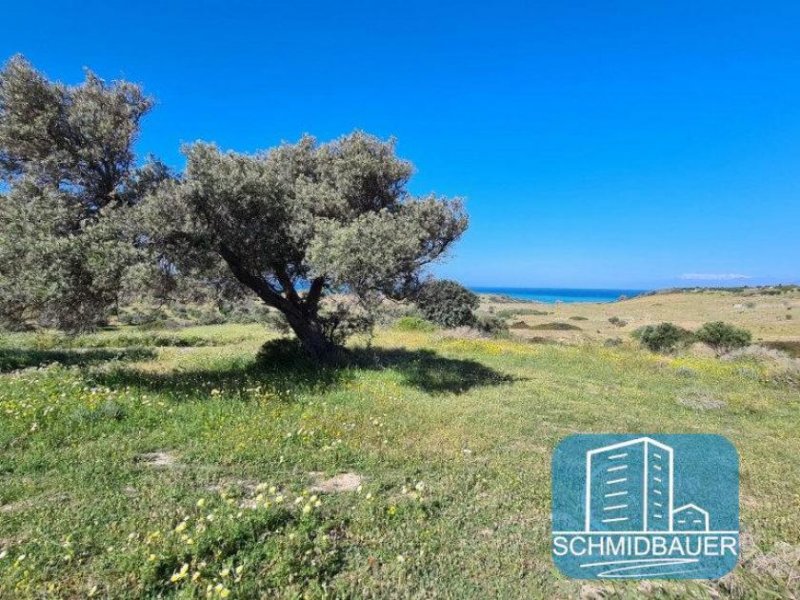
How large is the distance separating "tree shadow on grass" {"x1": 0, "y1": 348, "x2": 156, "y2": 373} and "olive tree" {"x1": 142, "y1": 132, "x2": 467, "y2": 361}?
5.80m

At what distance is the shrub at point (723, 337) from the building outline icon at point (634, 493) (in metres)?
25.9

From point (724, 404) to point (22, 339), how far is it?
85.0ft

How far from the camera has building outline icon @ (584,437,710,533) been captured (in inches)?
200

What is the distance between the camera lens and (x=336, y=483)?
5926mm

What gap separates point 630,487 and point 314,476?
4234 mm

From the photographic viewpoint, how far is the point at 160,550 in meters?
4.09

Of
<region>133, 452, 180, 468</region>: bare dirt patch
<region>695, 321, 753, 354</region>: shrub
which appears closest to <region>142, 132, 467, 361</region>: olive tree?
<region>133, 452, 180, 468</region>: bare dirt patch

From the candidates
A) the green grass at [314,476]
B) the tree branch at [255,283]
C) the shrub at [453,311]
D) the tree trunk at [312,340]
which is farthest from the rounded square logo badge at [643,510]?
the shrub at [453,311]

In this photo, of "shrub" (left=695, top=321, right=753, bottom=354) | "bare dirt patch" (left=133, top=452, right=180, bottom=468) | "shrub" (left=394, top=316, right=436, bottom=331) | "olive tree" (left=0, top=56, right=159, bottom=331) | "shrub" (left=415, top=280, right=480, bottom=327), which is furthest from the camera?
"shrub" (left=415, top=280, right=480, bottom=327)

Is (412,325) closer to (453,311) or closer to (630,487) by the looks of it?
(453,311)

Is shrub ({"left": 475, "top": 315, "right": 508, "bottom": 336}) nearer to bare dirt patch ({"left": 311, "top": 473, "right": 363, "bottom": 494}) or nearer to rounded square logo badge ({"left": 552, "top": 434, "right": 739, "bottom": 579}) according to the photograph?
rounded square logo badge ({"left": 552, "top": 434, "right": 739, "bottom": 579})

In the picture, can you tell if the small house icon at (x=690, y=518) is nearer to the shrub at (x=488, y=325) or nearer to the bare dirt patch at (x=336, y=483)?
the bare dirt patch at (x=336, y=483)

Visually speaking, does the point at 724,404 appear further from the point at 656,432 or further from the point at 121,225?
the point at 121,225

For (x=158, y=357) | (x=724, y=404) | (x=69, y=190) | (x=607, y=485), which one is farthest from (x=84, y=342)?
(x=724, y=404)
